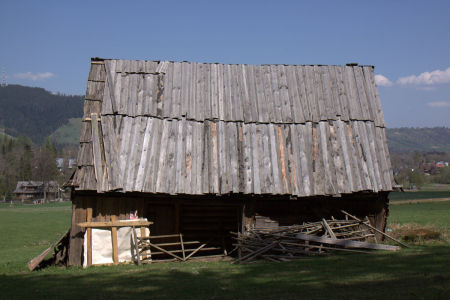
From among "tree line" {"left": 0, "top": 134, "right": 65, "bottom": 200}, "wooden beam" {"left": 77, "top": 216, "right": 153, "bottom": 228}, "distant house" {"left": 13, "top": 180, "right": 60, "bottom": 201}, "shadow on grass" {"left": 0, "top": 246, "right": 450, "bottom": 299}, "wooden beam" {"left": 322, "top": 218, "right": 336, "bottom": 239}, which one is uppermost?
"tree line" {"left": 0, "top": 134, "right": 65, "bottom": 200}

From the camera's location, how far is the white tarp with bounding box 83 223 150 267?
16016 mm

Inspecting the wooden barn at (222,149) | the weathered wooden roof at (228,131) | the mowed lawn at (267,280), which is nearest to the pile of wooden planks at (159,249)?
the wooden barn at (222,149)

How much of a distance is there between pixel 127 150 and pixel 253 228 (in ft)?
17.4

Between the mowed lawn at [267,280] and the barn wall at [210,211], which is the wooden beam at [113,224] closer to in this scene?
the barn wall at [210,211]

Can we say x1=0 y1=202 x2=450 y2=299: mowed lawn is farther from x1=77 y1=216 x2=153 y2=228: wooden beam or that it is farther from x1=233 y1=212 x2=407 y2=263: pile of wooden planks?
x1=77 y1=216 x2=153 y2=228: wooden beam

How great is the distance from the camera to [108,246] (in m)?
16.2

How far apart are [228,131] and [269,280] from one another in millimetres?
8121

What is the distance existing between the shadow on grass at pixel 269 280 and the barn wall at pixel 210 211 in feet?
8.11

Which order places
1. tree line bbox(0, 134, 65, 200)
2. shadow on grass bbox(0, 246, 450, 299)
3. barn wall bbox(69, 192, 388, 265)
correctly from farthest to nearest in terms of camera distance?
tree line bbox(0, 134, 65, 200), barn wall bbox(69, 192, 388, 265), shadow on grass bbox(0, 246, 450, 299)

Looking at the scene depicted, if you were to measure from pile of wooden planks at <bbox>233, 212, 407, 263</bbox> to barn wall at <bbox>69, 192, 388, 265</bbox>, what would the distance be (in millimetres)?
741

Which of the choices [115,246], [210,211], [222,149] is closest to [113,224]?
[115,246]

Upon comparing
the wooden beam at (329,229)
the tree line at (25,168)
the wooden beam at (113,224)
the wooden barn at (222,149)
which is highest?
the tree line at (25,168)

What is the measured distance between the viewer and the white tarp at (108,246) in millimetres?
A: 16016

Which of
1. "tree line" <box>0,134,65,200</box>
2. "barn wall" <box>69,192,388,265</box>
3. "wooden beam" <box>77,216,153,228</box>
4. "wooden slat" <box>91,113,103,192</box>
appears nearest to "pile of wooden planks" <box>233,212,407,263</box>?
"barn wall" <box>69,192,388,265</box>
